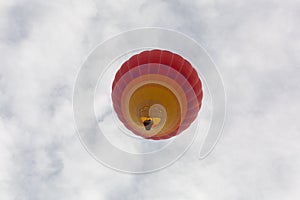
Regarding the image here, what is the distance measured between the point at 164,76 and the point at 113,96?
3093 mm

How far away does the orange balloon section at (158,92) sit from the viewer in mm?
16906

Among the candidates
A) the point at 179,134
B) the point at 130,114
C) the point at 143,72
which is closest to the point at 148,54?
the point at 143,72

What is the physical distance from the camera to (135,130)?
17.4m

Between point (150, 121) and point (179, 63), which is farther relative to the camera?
point (179, 63)

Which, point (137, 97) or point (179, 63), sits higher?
point (179, 63)

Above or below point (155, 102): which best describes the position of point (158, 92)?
above

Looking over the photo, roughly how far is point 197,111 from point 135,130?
12.0ft

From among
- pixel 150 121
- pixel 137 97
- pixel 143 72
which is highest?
pixel 143 72

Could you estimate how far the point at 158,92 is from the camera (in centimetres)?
1706

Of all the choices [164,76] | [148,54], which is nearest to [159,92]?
[164,76]

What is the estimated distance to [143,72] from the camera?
17.4m

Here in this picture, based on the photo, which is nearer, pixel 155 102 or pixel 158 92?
pixel 155 102

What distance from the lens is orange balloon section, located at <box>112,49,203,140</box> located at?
16906mm

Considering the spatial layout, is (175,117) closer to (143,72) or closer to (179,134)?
(179,134)
